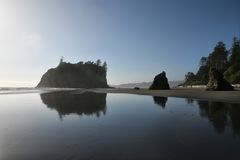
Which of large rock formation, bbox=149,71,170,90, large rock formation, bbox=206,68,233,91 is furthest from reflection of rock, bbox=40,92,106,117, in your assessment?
large rock formation, bbox=149,71,170,90

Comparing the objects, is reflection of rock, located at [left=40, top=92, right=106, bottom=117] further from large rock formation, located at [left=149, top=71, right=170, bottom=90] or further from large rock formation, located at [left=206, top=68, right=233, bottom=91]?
large rock formation, located at [left=149, top=71, right=170, bottom=90]

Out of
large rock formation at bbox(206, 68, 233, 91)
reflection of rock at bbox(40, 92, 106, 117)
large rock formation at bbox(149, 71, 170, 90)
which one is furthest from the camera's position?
large rock formation at bbox(149, 71, 170, 90)

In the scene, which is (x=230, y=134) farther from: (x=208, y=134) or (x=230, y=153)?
(x=230, y=153)

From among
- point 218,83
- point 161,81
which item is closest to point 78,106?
point 218,83

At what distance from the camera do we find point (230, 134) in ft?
37.4

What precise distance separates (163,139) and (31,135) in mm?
6707

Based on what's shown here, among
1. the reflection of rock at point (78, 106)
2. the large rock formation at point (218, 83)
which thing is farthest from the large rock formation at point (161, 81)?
the reflection of rock at point (78, 106)

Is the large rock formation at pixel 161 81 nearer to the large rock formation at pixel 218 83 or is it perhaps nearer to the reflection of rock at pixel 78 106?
the large rock formation at pixel 218 83

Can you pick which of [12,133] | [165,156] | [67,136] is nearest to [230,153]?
[165,156]

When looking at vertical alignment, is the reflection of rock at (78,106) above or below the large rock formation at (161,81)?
below

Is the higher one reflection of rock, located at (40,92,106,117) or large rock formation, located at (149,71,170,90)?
large rock formation, located at (149,71,170,90)

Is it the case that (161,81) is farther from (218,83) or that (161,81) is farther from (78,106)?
(78,106)

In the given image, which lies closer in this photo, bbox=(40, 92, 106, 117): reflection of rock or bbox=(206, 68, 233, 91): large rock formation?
bbox=(40, 92, 106, 117): reflection of rock

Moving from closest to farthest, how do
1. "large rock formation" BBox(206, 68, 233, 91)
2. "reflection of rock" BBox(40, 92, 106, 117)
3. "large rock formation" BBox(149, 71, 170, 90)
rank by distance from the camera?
"reflection of rock" BBox(40, 92, 106, 117) < "large rock formation" BBox(206, 68, 233, 91) < "large rock formation" BBox(149, 71, 170, 90)
